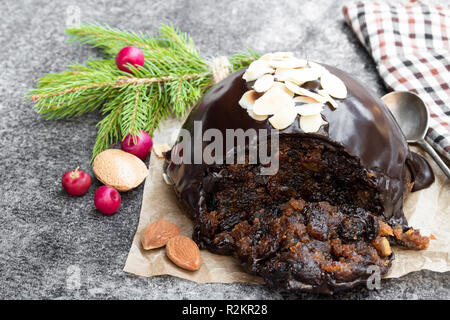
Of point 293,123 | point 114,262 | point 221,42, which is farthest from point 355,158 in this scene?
point 221,42

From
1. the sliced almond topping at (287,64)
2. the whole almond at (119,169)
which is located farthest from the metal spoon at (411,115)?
the whole almond at (119,169)

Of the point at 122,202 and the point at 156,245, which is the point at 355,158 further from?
the point at 122,202

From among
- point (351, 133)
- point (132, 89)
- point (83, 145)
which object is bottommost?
point (83, 145)

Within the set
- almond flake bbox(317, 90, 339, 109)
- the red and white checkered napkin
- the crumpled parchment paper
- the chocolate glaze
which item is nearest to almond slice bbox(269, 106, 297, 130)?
the chocolate glaze

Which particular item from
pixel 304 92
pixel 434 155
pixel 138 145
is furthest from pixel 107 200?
pixel 434 155

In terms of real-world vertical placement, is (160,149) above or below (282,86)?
below

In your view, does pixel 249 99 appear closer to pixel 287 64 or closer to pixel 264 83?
pixel 264 83

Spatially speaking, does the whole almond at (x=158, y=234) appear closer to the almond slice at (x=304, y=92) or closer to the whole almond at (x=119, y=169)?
the whole almond at (x=119, y=169)
